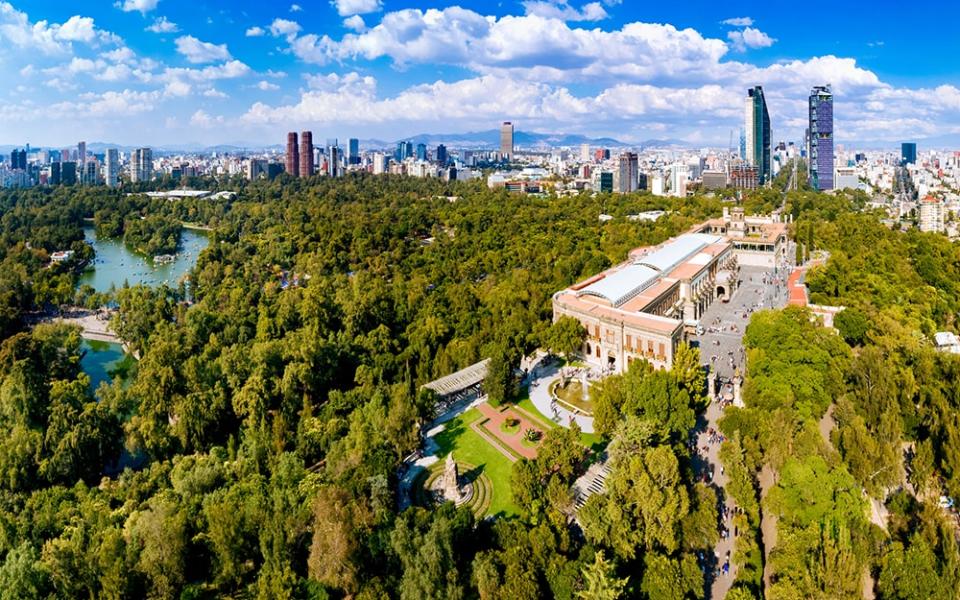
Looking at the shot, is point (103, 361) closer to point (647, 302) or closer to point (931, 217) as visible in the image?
point (647, 302)

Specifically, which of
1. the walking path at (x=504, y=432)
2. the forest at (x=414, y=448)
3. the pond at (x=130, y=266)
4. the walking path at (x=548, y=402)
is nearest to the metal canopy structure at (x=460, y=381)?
the walking path at (x=504, y=432)

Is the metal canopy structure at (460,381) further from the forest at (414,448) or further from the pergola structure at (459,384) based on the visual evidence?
the forest at (414,448)

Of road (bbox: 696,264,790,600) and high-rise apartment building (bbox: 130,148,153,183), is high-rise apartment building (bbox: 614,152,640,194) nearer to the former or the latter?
road (bbox: 696,264,790,600)

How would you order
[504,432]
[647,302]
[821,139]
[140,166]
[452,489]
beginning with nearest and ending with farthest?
[452,489] < [504,432] < [647,302] < [821,139] < [140,166]

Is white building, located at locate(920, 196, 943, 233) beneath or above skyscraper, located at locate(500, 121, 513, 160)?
beneath

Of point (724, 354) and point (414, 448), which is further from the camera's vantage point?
point (724, 354)

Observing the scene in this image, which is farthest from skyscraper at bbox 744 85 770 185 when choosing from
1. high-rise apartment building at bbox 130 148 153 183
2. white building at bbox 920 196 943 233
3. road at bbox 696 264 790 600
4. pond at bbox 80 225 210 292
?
high-rise apartment building at bbox 130 148 153 183

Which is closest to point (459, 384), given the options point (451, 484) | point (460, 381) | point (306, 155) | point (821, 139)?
point (460, 381)
